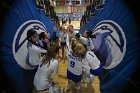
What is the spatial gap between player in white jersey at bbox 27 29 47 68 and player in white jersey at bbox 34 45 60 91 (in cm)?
13

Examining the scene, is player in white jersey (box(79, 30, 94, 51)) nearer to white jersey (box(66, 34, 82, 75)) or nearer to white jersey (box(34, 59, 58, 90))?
white jersey (box(66, 34, 82, 75))

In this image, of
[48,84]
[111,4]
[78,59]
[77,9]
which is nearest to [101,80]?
[78,59]

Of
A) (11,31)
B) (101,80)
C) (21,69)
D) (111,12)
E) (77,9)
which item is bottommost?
(101,80)

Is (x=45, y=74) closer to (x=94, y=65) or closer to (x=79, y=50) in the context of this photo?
(x=79, y=50)

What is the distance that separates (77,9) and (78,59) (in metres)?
6.57

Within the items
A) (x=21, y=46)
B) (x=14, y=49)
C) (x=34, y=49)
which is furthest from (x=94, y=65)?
(x=14, y=49)

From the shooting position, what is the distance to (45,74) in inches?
130

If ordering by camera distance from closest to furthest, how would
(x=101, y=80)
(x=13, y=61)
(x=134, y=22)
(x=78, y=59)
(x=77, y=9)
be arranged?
(x=134, y=22)
(x=13, y=61)
(x=78, y=59)
(x=101, y=80)
(x=77, y=9)

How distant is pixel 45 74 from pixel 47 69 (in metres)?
0.09

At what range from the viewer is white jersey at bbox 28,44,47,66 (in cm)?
329

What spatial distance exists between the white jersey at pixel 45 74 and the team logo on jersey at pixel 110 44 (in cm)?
86

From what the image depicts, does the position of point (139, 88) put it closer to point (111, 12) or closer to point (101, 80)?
point (101, 80)

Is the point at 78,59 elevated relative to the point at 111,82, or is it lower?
elevated

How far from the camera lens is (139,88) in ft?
9.76
